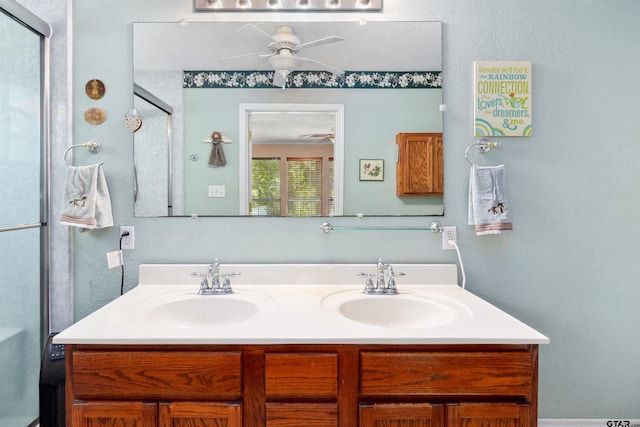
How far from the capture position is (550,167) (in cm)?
164

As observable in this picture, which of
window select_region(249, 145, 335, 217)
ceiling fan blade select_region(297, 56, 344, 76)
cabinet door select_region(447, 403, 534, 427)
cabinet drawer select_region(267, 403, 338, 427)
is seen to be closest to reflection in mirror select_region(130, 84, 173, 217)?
window select_region(249, 145, 335, 217)

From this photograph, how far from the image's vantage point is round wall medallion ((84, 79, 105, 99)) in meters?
1.62

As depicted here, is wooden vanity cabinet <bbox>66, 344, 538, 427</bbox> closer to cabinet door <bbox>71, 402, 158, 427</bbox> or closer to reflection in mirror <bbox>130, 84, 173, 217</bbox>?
cabinet door <bbox>71, 402, 158, 427</bbox>

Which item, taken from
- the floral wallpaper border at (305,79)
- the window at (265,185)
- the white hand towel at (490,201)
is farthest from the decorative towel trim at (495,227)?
the window at (265,185)

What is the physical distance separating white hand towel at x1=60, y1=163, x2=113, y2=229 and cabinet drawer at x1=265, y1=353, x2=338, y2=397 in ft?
3.47

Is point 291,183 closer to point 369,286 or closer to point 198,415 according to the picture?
point 369,286

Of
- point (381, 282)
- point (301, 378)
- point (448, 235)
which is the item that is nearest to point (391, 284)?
point (381, 282)

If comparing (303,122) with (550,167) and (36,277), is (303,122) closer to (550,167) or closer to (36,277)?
(550,167)

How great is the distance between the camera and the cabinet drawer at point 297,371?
104 centimetres

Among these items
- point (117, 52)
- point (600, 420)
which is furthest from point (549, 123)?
point (117, 52)

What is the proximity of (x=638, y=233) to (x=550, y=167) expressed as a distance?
20.2 inches

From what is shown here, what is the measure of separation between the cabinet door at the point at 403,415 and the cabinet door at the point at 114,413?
617 mm

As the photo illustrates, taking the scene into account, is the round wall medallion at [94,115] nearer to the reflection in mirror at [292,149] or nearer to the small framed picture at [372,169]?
the reflection in mirror at [292,149]

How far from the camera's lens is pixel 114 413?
1038mm
